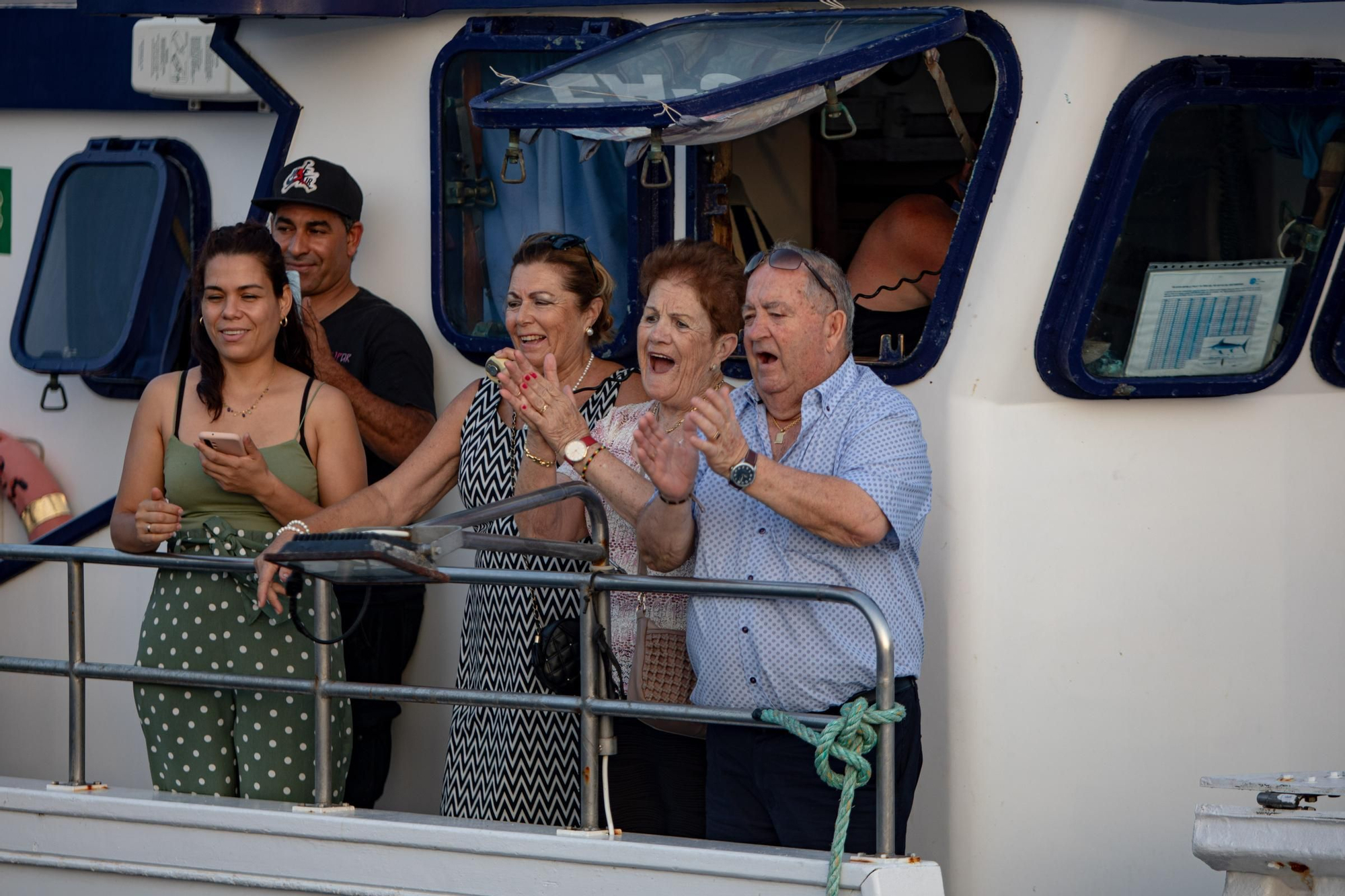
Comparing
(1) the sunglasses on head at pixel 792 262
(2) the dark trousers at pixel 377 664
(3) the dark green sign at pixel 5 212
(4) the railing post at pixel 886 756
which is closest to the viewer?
(4) the railing post at pixel 886 756

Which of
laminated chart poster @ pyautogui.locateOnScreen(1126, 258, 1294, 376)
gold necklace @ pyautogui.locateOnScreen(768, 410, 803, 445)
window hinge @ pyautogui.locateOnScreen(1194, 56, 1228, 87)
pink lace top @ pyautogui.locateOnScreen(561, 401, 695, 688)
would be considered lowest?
pink lace top @ pyautogui.locateOnScreen(561, 401, 695, 688)

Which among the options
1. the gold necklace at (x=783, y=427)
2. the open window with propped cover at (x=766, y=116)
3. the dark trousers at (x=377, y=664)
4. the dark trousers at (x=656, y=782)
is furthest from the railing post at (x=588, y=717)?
the dark trousers at (x=377, y=664)

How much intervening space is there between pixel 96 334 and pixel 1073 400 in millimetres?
3442

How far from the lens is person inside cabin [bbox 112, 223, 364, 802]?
15.1ft

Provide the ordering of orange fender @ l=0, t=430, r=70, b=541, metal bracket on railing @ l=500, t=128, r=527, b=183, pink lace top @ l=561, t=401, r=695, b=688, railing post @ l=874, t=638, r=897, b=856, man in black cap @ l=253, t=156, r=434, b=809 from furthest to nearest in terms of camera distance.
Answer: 1. orange fender @ l=0, t=430, r=70, b=541
2. man in black cap @ l=253, t=156, r=434, b=809
3. metal bracket on railing @ l=500, t=128, r=527, b=183
4. pink lace top @ l=561, t=401, r=695, b=688
5. railing post @ l=874, t=638, r=897, b=856

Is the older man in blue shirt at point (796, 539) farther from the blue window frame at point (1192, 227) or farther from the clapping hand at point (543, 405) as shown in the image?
the blue window frame at point (1192, 227)

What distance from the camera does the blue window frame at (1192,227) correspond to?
4.53 meters

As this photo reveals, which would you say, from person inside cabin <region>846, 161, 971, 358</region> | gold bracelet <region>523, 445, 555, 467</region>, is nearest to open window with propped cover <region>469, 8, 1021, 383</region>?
person inside cabin <region>846, 161, 971, 358</region>

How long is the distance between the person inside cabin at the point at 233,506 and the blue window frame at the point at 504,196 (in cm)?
64

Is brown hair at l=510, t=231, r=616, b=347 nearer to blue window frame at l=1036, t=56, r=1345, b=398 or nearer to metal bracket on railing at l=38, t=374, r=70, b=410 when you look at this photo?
blue window frame at l=1036, t=56, r=1345, b=398

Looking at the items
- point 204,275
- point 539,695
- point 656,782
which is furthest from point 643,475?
point 204,275

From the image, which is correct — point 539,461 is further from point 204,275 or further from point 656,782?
point 204,275

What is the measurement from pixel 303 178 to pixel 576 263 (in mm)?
1159

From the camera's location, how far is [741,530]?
A: 13.7 ft
